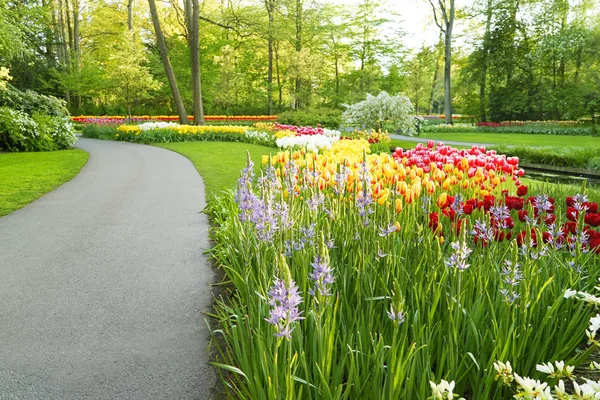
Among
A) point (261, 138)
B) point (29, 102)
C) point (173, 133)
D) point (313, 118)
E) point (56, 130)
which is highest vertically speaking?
point (29, 102)

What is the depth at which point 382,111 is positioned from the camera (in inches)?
630

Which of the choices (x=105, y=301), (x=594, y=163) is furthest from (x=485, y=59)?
(x=105, y=301)

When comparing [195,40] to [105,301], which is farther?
[195,40]

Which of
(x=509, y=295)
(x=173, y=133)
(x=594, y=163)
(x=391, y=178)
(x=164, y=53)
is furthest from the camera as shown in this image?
(x=164, y=53)

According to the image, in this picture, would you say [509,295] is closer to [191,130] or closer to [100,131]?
[191,130]

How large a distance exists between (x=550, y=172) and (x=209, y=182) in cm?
872

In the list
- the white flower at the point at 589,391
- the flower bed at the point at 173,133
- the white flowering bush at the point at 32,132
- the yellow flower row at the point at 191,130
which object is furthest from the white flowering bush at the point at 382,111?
the white flower at the point at 589,391

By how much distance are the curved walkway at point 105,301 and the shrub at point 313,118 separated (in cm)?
1878

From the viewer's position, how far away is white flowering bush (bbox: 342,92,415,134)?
52.1 feet

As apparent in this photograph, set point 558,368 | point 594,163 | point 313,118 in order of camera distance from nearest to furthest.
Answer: point 558,368, point 594,163, point 313,118

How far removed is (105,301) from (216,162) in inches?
344

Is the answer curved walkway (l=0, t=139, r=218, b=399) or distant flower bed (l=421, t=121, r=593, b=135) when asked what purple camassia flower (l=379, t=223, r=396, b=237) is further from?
distant flower bed (l=421, t=121, r=593, b=135)

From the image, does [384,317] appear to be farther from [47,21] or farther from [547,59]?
[47,21]

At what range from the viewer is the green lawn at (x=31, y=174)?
7.51 meters
